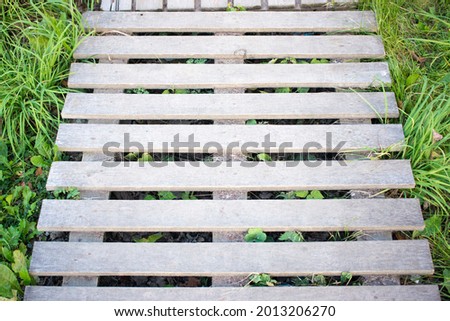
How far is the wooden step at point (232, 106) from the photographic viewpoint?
256 centimetres

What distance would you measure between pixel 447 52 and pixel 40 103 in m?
2.34

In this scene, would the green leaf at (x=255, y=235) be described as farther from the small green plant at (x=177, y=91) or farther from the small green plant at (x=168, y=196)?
the small green plant at (x=177, y=91)

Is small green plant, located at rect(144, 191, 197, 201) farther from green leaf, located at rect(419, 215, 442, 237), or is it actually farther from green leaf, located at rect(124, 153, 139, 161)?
green leaf, located at rect(419, 215, 442, 237)

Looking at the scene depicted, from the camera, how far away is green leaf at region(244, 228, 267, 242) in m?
2.24

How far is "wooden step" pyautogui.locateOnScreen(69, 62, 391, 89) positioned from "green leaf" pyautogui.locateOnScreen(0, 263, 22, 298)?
106 centimetres

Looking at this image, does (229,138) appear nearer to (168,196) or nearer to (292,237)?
(168,196)

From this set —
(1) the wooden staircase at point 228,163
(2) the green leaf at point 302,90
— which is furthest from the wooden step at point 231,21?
(2) the green leaf at point 302,90

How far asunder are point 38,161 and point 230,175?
3.29 ft

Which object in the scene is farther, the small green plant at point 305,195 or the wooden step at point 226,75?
the wooden step at point 226,75

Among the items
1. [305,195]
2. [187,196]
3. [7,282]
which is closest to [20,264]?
[7,282]

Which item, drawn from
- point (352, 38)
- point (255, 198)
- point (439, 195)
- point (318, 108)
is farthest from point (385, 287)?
point (352, 38)

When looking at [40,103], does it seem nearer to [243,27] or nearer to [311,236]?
[243,27]
